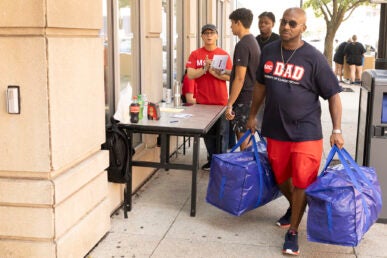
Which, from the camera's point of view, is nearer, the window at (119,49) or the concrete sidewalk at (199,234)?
the concrete sidewalk at (199,234)

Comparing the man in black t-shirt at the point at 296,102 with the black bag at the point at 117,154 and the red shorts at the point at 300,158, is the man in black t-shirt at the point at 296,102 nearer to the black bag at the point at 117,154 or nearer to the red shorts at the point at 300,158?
the red shorts at the point at 300,158

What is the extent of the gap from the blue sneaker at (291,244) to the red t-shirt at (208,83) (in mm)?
2753

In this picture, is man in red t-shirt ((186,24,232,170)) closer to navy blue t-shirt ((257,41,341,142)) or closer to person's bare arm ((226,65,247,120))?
person's bare arm ((226,65,247,120))

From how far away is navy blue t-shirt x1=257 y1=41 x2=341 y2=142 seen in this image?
164 inches

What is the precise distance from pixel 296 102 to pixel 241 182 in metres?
0.80

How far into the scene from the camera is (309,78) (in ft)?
13.7

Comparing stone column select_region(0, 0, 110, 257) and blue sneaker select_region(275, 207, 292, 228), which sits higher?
stone column select_region(0, 0, 110, 257)

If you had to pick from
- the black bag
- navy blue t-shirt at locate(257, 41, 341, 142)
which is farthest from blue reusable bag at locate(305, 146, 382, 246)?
the black bag

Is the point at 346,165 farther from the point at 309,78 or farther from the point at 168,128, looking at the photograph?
the point at 168,128

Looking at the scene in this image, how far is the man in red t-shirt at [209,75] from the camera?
6.56 m

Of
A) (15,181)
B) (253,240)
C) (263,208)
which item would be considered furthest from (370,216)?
(15,181)

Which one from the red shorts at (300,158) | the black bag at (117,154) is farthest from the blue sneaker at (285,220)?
the black bag at (117,154)

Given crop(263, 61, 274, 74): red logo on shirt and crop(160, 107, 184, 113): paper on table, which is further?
crop(160, 107, 184, 113): paper on table

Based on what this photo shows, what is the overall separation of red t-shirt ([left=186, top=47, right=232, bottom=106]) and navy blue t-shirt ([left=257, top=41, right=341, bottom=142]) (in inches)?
90.8
